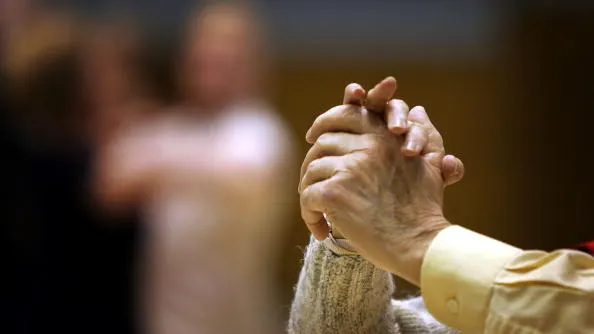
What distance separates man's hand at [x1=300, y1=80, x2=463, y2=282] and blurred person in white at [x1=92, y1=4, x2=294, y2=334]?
1.70 metres

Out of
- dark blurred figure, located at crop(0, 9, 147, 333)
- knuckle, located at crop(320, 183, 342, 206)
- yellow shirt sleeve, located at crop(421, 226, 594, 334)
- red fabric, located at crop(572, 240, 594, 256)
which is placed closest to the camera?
yellow shirt sleeve, located at crop(421, 226, 594, 334)

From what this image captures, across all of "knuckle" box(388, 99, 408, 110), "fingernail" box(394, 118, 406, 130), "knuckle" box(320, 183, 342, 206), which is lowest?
"knuckle" box(320, 183, 342, 206)

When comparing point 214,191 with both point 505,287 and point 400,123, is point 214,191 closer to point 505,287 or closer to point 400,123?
point 400,123

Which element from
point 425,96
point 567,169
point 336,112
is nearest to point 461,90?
point 425,96

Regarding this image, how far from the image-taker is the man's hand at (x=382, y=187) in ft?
4.19

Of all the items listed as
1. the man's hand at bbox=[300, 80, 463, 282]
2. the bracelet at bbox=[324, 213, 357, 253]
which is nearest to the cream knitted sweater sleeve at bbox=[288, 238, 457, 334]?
the bracelet at bbox=[324, 213, 357, 253]

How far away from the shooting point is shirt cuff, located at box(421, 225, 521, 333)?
47.4 inches

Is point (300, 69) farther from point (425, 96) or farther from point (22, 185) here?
point (22, 185)

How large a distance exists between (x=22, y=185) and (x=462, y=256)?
6.31 feet

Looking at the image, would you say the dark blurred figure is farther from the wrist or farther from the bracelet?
the wrist

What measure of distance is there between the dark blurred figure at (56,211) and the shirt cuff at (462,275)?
1851 millimetres

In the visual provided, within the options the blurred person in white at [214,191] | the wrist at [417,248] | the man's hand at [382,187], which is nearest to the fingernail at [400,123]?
the man's hand at [382,187]

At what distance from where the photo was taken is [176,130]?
3246mm

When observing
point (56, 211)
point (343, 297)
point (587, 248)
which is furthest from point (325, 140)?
point (56, 211)
